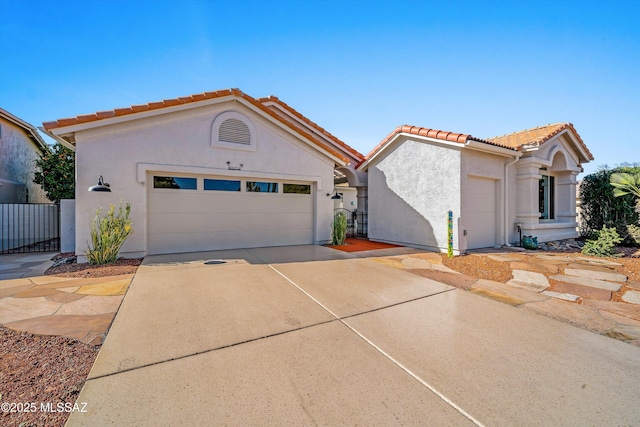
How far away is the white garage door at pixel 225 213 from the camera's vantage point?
26.0 ft

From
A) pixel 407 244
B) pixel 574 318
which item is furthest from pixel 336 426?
pixel 407 244

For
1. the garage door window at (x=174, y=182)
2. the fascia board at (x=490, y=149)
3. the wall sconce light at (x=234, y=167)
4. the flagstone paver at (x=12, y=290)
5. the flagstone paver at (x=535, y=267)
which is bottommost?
the flagstone paver at (x=12, y=290)

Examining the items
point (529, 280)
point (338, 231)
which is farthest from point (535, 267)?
point (338, 231)

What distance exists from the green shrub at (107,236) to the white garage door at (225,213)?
3.16 feet

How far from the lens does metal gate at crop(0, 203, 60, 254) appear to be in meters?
9.27

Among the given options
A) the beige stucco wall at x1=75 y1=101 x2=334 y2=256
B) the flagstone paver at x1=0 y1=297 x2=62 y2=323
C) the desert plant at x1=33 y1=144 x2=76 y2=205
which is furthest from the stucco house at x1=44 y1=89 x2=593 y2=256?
the desert plant at x1=33 y1=144 x2=76 y2=205

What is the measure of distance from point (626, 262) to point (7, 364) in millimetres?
12295

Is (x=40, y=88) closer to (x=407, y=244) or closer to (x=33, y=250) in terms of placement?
(x=33, y=250)

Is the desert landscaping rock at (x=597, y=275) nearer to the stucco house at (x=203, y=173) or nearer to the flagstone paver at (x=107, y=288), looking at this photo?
the stucco house at (x=203, y=173)

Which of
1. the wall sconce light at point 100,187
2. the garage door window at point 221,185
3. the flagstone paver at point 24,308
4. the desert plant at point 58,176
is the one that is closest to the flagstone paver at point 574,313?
the flagstone paver at point 24,308

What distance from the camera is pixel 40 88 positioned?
9.14 m

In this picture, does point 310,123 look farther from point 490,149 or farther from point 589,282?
point 589,282

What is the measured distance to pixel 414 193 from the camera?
9.77m

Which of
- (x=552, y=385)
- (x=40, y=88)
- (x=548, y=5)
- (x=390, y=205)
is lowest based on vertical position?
(x=552, y=385)
